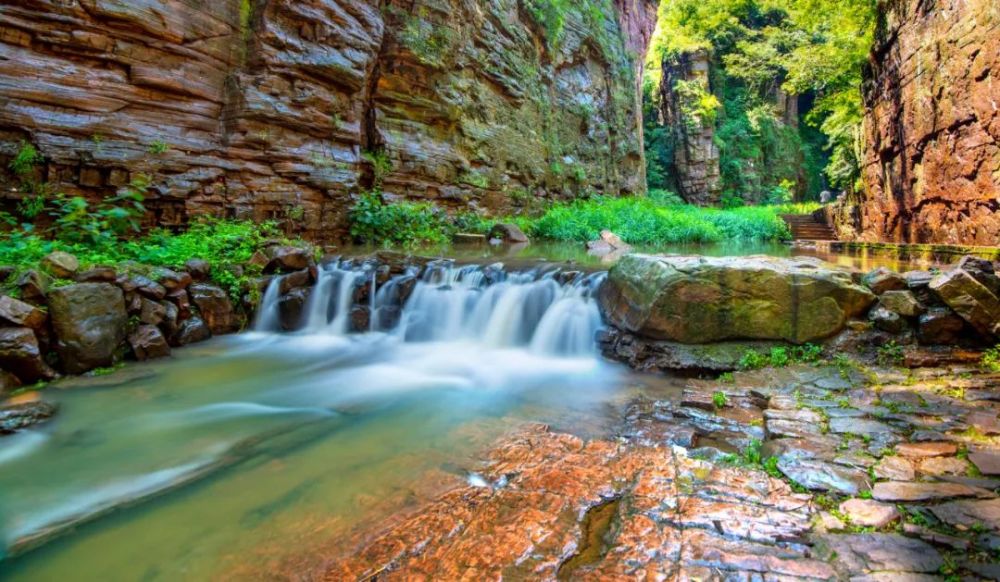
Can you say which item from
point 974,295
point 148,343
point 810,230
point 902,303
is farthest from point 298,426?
point 810,230

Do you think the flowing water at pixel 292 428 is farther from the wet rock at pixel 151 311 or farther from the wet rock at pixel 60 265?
the wet rock at pixel 60 265

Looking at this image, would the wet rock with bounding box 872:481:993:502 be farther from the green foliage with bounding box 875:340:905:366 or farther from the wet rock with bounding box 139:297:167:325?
the wet rock with bounding box 139:297:167:325

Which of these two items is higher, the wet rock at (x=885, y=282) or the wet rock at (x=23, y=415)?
the wet rock at (x=885, y=282)

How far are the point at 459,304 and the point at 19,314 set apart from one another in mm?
4833

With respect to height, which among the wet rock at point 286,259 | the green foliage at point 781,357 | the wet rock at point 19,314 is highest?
the wet rock at point 286,259

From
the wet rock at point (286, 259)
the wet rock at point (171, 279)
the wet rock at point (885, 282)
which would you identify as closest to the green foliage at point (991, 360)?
the wet rock at point (885, 282)

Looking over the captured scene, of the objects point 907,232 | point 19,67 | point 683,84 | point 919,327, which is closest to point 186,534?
point 919,327

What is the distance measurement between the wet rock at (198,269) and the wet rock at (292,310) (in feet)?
3.31

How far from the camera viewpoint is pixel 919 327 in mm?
4637

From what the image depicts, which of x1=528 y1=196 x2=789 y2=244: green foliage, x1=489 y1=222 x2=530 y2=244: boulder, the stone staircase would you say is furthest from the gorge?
the stone staircase

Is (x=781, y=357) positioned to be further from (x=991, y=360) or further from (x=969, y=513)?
(x=969, y=513)

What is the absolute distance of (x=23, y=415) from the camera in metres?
4.01

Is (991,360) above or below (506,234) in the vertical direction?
below

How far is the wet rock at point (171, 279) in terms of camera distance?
6105 millimetres
